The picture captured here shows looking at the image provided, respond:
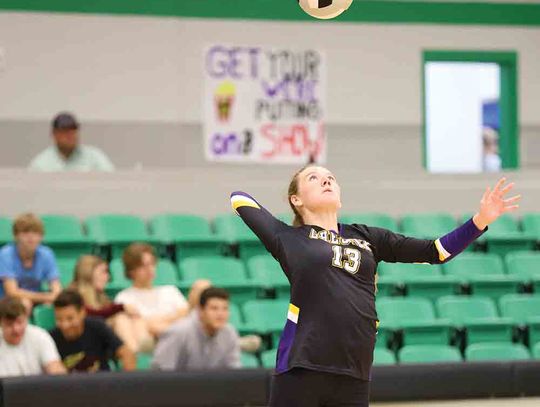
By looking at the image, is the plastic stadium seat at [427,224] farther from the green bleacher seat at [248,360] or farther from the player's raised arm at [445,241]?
the player's raised arm at [445,241]

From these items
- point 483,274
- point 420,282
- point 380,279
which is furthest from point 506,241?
point 380,279

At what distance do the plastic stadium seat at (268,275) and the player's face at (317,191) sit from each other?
4880 mm

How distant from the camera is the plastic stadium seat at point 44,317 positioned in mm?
9141

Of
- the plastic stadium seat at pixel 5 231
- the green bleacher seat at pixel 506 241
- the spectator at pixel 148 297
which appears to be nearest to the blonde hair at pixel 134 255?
the spectator at pixel 148 297

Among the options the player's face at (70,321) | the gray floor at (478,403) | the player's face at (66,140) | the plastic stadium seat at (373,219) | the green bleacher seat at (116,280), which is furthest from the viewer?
the plastic stadium seat at (373,219)

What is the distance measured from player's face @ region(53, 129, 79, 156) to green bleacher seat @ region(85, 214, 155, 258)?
780 mm

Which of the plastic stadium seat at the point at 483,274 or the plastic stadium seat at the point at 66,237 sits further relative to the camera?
the plastic stadium seat at the point at 483,274

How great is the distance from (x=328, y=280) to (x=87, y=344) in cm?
388

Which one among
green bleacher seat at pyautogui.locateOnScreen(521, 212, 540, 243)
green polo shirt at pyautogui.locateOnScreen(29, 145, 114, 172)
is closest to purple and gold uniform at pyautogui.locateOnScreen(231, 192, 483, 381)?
green polo shirt at pyautogui.locateOnScreen(29, 145, 114, 172)

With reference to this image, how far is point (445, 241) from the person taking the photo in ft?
17.9

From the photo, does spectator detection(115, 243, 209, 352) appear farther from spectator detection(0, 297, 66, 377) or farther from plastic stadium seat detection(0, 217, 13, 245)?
plastic stadium seat detection(0, 217, 13, 245)

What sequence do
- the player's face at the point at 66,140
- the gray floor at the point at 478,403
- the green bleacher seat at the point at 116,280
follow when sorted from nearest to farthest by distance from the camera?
the gray floor at the point at 478,403 → the green bleacher seat at the point at 116,280 → the player's face at the point at 66,140

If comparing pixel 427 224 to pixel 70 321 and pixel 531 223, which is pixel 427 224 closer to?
pixel 531 223

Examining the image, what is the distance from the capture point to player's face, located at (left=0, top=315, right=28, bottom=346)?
27.3 ft
